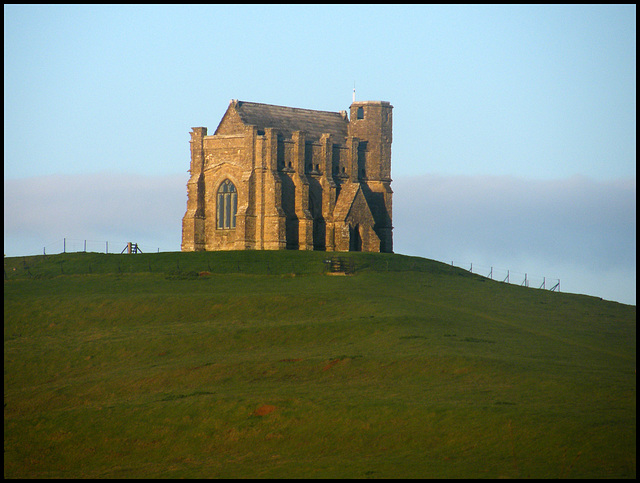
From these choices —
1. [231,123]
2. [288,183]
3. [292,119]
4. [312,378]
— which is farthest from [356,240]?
[312,378]

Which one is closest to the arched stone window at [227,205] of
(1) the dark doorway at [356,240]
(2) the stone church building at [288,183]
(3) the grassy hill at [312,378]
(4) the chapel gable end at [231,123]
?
(2) the stone church building at [288,183]

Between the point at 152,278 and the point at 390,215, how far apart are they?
26.3 m

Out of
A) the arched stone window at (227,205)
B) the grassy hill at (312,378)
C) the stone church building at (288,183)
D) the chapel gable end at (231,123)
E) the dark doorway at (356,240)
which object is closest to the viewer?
the grassy hill at (312,378)

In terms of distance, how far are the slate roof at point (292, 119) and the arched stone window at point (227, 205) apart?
227 inches

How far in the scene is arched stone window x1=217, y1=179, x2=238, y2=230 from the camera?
79.1 m

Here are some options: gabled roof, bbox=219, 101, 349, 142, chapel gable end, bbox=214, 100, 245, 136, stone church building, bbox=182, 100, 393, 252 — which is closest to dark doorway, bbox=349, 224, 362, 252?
stone church building, bbox=182, 100, 393, 252

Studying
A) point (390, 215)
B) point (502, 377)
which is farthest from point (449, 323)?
point (390, 215)

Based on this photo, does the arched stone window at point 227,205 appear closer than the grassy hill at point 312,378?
No

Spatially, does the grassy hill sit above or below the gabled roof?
below

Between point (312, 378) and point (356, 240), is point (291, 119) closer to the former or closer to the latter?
point (356, 240)

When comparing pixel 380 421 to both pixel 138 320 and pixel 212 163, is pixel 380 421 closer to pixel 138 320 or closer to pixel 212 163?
pixel 138 320

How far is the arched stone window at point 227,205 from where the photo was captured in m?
79.1

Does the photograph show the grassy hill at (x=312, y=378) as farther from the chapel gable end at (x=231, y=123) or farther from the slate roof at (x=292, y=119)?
the slate roof at (x=292, y=119)

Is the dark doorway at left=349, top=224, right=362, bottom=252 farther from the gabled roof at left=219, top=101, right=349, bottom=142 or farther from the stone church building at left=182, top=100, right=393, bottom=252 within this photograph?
the gabled roof at left=219, top=101, right=349, bottom=142
